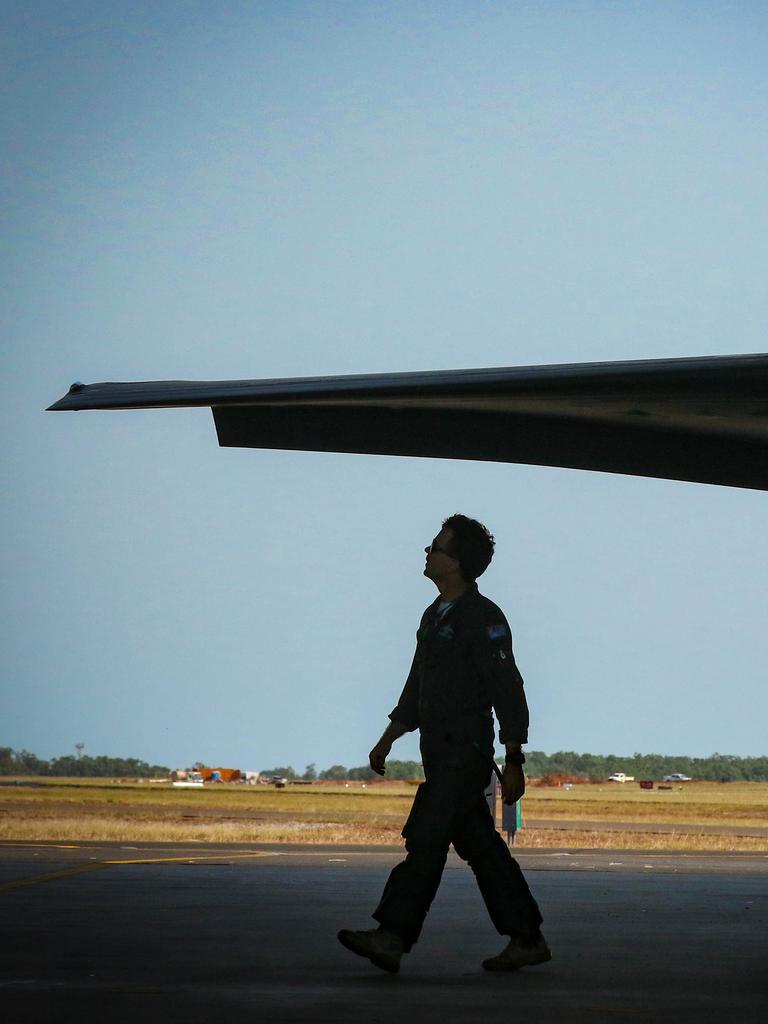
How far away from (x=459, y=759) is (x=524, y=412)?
160cm

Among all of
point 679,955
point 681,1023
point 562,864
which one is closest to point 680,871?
point 562,864

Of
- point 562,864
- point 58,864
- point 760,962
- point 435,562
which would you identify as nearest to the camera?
point 760,962

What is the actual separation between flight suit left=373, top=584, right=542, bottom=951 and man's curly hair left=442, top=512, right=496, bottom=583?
0.57 ft

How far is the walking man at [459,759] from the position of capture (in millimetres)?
6004

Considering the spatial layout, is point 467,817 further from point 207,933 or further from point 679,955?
point 207,933

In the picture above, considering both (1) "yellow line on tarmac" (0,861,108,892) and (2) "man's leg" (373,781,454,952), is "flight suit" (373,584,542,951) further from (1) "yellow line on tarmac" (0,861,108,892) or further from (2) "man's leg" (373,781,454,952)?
(1) "yellow line on tarmac" (0,861,108,892)

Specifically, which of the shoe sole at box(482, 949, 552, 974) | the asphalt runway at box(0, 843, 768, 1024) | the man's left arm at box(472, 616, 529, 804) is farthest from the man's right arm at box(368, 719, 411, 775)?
the shoe sole at box(482, 949, 552, 974)

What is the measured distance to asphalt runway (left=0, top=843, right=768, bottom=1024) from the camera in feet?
15.4

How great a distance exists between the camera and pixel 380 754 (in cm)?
664

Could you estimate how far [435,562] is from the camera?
21.9ft

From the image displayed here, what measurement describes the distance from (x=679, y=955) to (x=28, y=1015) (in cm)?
319

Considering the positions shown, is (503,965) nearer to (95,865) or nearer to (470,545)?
(470,545)

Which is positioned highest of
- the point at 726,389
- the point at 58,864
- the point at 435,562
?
the point at 726,389

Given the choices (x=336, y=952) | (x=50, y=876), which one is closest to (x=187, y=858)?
(x=50, y=876)
